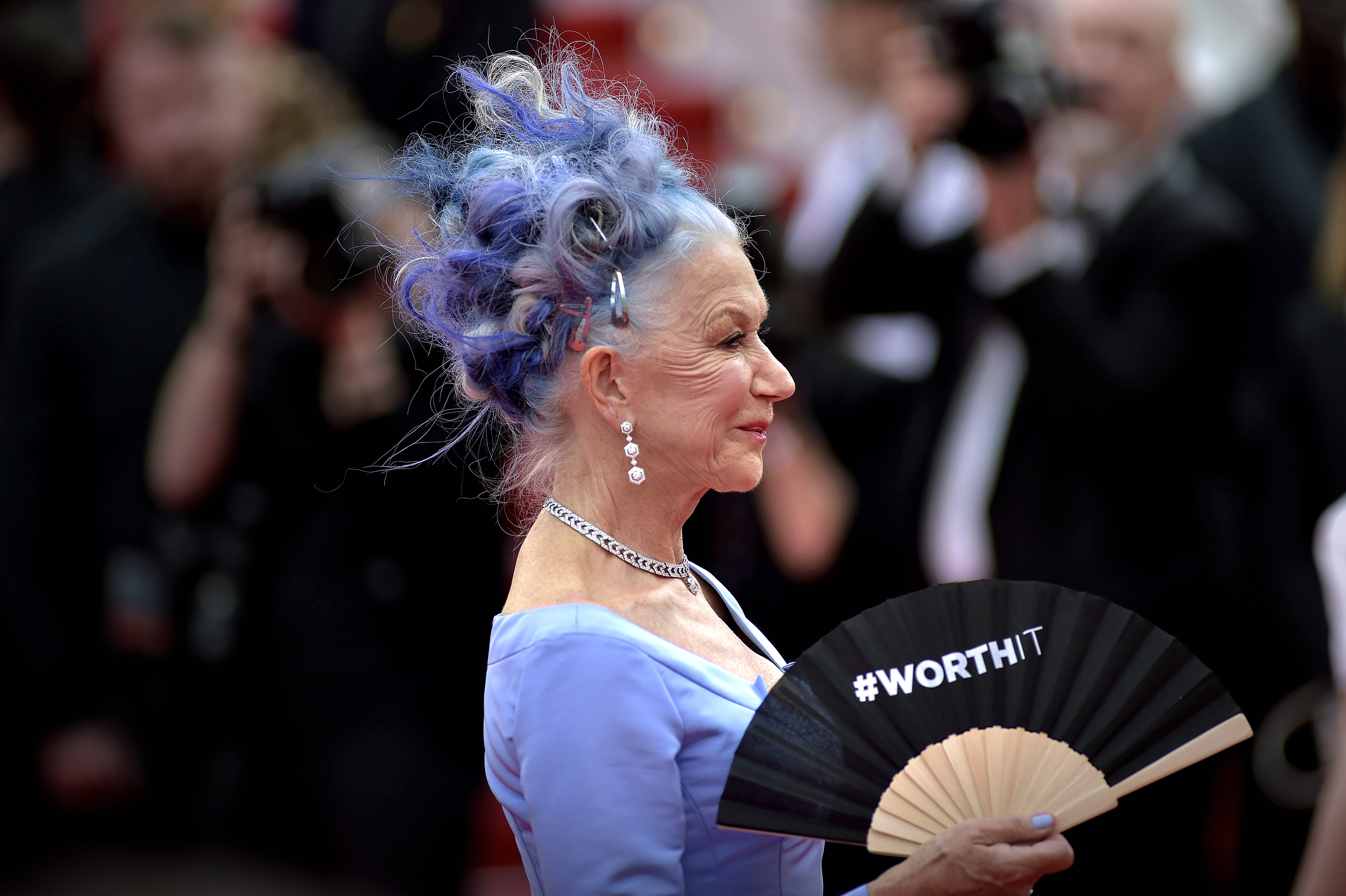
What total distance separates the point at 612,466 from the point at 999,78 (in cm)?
215

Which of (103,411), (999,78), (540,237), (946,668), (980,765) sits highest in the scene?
(999,78)

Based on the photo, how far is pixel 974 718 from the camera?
75.5 inches

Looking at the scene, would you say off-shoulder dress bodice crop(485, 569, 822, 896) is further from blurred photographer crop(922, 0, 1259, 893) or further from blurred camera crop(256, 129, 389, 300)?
blurred camera crop(256, 129, 389, 300)

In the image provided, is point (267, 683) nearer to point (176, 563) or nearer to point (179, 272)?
point (176, 563)

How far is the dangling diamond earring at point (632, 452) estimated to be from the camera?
6.78 ft

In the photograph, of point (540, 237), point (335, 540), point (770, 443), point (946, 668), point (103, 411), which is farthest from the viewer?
point (103, 411)

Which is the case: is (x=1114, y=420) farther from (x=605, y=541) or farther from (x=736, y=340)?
(x=605, y=541)

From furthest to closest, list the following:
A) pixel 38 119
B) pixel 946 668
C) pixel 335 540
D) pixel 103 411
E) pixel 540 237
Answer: pixel 38 119 → pixel 103 411 → pixel 335 540 → pixel 540 237 → pixel 946 668

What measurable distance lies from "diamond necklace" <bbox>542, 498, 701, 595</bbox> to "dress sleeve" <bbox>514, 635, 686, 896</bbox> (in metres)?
0.17

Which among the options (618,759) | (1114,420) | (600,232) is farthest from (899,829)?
Result: (1114,420)

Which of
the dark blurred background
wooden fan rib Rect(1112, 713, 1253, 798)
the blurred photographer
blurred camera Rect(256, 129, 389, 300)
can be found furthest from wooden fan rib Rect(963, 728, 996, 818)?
blurred camera Rect(256, 129, 389, 300)

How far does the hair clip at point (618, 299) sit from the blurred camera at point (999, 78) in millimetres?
2007

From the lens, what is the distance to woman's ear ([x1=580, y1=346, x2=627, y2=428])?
204cm

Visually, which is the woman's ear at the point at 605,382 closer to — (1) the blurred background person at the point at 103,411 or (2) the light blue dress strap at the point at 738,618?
(2) the light blue dress strap at the point at 738,618
